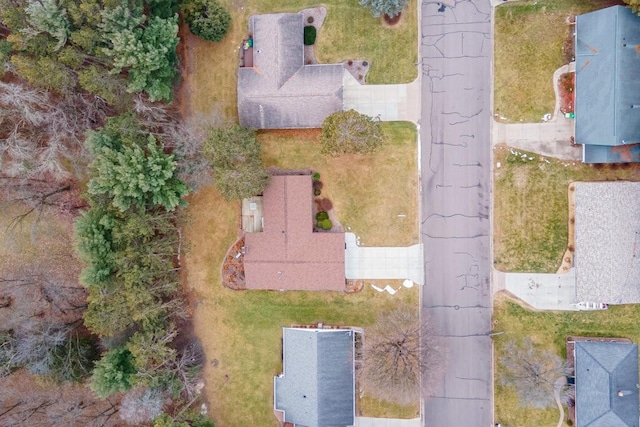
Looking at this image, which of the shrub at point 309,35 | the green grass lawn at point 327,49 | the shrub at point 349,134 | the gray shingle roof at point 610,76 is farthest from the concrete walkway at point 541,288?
the shrub at point 309,35

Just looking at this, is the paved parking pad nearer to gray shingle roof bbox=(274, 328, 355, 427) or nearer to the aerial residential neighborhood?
the aerial residential neighborhood

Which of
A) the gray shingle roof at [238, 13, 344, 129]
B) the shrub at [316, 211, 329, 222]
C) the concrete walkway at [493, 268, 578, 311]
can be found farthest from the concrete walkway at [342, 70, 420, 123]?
the concrete walkway at [493, 268, 578, 311]

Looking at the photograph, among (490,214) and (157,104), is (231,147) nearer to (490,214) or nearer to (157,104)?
(157,104)

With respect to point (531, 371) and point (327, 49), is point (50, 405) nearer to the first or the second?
point (327, 49)

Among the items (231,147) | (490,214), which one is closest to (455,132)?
(490,214)

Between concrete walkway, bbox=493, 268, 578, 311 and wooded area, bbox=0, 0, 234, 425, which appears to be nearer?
wooded area, bbox=0, 0, 234, 425

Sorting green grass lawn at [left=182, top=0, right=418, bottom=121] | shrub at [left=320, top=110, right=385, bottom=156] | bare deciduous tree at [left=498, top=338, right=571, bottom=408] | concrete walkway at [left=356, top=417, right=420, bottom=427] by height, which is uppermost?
green grass lawn at [left=182, top=0, right=418, bottom=121]
